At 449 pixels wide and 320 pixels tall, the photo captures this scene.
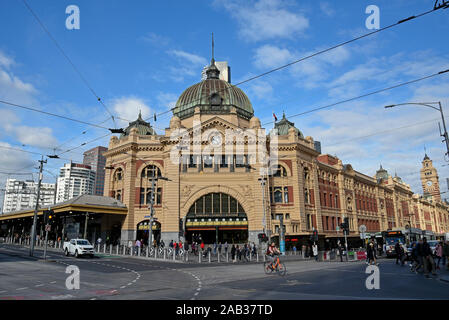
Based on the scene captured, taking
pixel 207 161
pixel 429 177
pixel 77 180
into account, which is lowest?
pixel 207 161

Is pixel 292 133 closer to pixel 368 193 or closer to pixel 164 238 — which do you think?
pixel 164 238

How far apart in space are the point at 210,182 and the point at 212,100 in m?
13.5

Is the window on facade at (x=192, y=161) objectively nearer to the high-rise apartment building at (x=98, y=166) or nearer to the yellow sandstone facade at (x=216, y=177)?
the yellow sandstone facade at (x=216, y=177)

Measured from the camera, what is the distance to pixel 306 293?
462 inches

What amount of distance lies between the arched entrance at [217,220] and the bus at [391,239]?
17.6m

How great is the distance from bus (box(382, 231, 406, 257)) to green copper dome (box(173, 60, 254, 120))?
26.5 metres

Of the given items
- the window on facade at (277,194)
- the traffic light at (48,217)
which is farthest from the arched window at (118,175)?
the window on facade at (277,194)

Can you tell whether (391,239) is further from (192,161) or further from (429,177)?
(429,177)

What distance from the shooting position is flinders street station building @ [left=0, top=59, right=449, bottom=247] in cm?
4525

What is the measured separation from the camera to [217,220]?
45.2 meters

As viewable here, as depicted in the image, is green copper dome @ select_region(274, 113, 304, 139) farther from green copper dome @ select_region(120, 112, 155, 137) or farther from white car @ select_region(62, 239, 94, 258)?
white car @ select_region(62, 239, 94, 258)

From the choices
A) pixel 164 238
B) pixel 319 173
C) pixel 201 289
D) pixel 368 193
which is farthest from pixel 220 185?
pixel 368 193

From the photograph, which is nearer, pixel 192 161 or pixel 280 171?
pixel 192 161

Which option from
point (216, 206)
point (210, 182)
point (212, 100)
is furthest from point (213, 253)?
point (212, 100)
